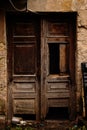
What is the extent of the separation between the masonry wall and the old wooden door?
0.23 m

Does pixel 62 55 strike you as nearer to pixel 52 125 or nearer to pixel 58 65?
pixel 58 65

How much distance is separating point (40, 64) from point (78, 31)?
0.97 metres

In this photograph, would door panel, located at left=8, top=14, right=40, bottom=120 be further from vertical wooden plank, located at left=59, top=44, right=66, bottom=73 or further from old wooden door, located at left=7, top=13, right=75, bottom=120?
vertical wooden plank, located at left=59, top=44, right=66, bottom=73

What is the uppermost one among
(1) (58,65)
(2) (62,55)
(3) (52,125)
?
(2) (62,55)

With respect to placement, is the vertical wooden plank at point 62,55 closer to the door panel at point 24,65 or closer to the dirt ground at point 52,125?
the door panel at point 24,65

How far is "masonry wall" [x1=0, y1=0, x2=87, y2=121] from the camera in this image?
8.34 metres

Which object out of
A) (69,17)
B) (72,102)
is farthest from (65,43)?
(72,102)

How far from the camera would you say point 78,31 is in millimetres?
8383

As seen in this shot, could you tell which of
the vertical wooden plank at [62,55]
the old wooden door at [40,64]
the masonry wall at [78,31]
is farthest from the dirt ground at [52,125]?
the vertical wooden plank at [62,55]

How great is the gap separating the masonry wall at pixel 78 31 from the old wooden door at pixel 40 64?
9.1 inches

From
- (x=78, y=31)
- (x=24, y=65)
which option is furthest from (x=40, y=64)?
(x=78, y=31)

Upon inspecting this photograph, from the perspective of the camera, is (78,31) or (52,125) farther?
(52,125)

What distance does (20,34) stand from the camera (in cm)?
867

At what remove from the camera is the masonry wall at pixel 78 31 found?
8.34 m
